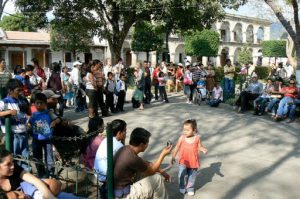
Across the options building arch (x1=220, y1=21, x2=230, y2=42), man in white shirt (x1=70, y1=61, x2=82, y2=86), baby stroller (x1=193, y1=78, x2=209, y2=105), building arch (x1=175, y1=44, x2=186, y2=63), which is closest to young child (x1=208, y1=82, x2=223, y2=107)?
baby stroller (x1=193, y1=78, x2=209, y2=105)

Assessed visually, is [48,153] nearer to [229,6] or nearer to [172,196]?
[172,196]

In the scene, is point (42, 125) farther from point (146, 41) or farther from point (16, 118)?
point (146, 41)

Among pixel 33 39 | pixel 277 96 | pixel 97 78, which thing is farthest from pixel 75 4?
pixel 33 39

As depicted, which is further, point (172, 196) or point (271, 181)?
point (271, 181)

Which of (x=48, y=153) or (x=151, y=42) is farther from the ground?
(x=151, y=42)

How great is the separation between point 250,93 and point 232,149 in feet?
15.8

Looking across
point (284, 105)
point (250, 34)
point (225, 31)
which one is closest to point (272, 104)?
point (284, 105)

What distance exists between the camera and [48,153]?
18.2ft

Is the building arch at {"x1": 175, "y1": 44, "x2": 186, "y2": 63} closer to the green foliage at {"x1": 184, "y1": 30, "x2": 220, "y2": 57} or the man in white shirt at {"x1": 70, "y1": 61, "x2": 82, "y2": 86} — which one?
the green foliage at {"x1": 184, "y1": 30, "x2": 220, "y2": 57}

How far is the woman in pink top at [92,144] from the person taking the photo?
5.06 m

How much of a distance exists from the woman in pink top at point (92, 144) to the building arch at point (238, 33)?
54174 mm

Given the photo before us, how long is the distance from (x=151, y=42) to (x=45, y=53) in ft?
47.2

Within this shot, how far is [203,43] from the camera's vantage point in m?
40.8

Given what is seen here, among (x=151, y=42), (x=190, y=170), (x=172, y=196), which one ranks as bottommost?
(x=172, y=196)
